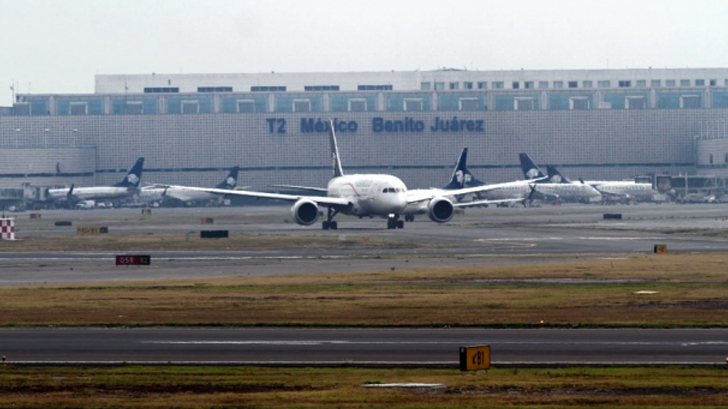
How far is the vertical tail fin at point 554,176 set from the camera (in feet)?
614

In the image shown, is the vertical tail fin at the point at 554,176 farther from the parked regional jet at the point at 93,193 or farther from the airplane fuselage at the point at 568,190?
the parked regional jet at the point at 93,193

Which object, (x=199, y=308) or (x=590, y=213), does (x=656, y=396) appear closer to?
(x=199, y=308)

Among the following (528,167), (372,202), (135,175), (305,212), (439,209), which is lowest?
(305,212)

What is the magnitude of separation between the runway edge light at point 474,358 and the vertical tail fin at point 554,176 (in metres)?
164

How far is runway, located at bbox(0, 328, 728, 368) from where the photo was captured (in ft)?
87.4

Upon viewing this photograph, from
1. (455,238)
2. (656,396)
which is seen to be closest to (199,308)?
(656,396)

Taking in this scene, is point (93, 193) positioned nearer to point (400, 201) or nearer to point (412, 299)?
point (400, 201)

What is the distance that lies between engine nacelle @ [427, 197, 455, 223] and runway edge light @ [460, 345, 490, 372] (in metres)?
71.2

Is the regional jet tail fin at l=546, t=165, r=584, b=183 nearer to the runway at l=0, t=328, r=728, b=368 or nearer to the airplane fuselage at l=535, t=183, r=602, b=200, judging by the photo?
the airplane fuselage at l=535, t=183, r=602, b=200

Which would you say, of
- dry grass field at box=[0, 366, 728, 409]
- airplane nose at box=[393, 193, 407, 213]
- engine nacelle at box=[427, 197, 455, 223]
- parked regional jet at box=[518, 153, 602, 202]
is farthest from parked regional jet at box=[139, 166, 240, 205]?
dry grass field at box=[0, 366, 728, 409]

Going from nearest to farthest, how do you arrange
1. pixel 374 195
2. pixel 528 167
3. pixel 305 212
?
pixel 374 195
pixel 305 212
pixel 528 167

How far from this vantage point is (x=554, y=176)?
18788 centimetres

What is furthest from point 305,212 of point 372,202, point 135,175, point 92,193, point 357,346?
point 135,175

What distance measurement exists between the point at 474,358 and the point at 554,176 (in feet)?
546
